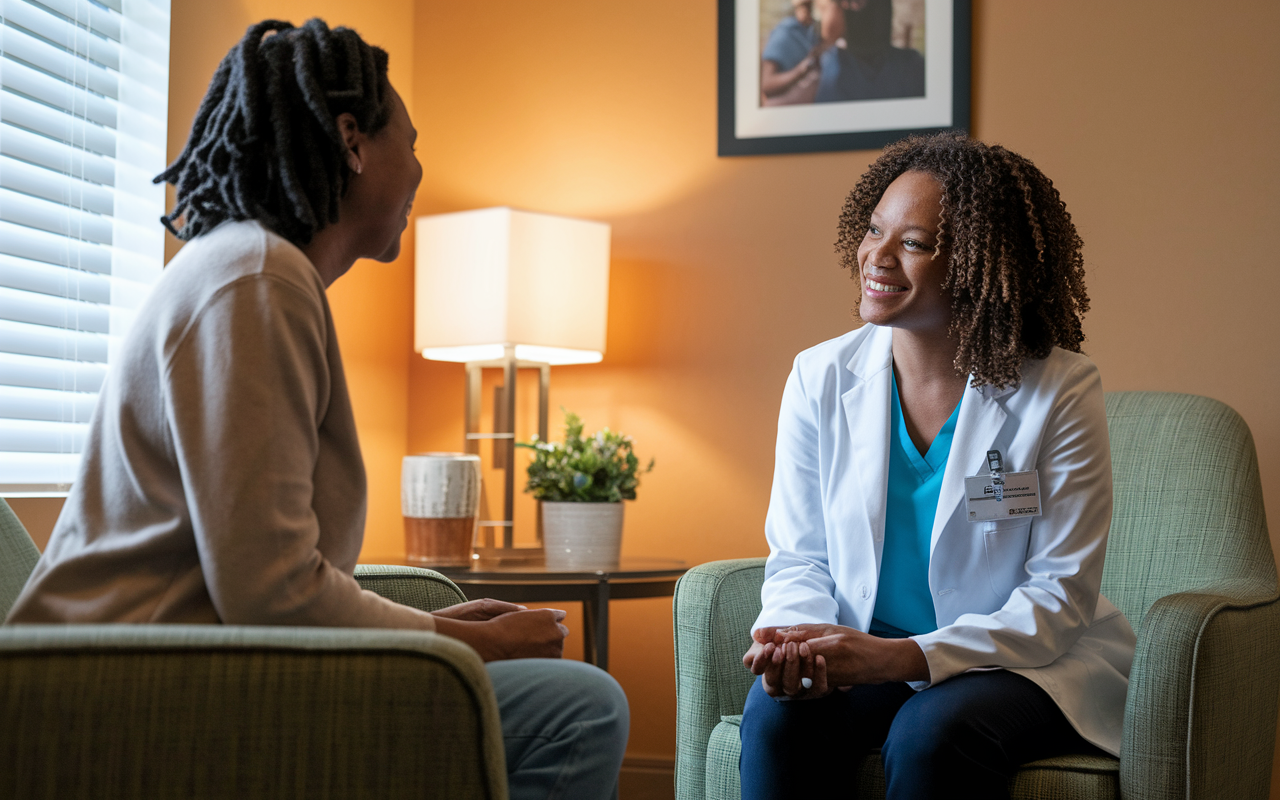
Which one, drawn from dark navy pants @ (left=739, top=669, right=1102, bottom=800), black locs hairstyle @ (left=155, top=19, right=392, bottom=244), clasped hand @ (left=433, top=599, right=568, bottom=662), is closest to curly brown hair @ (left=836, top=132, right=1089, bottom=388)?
dark navy pants @ (left=739, top=669, right=1102, bottom=800)

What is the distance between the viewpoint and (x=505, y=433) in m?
2.61

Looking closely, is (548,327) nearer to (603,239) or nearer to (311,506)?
(603,239)

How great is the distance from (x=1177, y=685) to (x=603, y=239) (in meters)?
1.69

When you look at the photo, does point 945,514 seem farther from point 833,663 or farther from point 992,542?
point 833,663

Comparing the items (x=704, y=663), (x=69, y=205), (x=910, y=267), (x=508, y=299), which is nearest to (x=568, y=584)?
(x=704, y=663)

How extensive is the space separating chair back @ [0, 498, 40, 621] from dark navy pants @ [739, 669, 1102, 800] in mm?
932

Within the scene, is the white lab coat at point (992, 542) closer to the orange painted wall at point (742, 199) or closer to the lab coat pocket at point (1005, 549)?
the lab coat pocket at point (1005, 549)

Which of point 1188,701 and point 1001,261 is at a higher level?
point 1001,261

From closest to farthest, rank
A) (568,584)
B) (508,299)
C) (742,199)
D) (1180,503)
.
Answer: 1. (1180,503)
2. (568,584)
3. (508,299)
4. (742,199)

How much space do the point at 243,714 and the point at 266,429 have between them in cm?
23

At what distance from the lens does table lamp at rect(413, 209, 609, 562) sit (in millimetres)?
2432

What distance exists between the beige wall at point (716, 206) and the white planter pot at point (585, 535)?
19.7 inches

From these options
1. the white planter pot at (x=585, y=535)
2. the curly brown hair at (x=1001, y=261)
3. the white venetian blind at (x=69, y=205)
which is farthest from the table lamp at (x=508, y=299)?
the curly brown hair at (x=1001, y=261)

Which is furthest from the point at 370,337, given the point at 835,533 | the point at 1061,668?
the point at 1061,668
